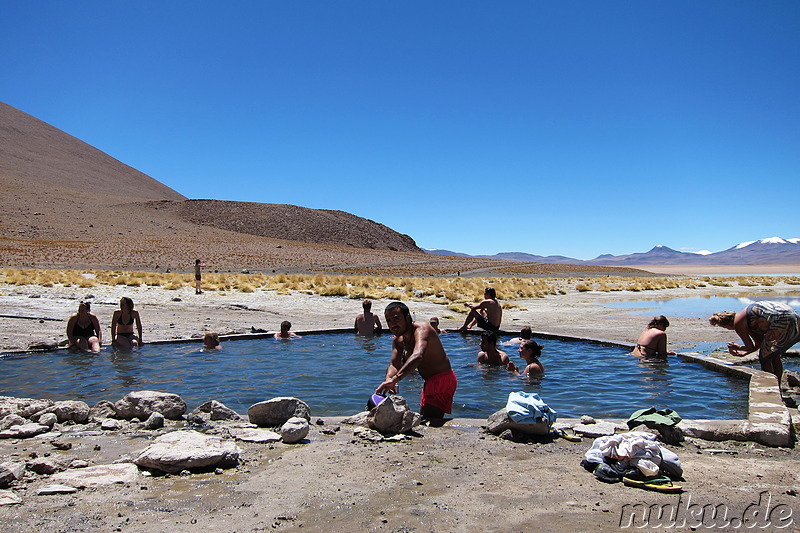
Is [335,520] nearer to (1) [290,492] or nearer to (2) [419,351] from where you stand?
(1) [290,492]

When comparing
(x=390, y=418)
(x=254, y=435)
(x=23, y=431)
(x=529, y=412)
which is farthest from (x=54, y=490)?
(x=529, y=412)

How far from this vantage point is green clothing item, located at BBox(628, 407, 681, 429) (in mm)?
5328

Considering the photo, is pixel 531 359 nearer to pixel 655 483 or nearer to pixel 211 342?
pixel 655 483

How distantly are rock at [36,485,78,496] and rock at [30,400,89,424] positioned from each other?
2117 millimetres

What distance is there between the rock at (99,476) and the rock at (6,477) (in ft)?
0.82

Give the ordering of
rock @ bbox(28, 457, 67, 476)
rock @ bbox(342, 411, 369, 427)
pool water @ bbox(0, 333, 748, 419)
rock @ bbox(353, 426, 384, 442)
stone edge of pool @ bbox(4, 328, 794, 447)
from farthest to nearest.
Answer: pool water @ bbox(0, 333, 748, 419) → rock @ bbox(342, 411, 369, 427) → rock @ bbox(353, 426, 384, 442) → stone edge of pool @ bbox(4, 328, 794, 447) → rock @ bbox(28, 457, 67, 476)

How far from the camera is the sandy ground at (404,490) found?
3.53 metres

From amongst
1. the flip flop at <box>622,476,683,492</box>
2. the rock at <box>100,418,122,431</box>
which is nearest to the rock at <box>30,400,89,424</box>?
the rock at <box>100,418,122,431</box>

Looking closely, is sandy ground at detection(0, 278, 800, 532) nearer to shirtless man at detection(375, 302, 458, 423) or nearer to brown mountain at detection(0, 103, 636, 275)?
shirtless man at detection(375, 302, 458, 423)

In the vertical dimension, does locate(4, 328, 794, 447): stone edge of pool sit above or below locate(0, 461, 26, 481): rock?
below

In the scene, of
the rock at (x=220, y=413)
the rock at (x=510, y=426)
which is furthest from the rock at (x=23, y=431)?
the rock at (x=510, y=426)

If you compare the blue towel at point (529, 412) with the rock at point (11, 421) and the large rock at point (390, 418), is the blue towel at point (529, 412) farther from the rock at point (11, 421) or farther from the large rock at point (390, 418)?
the rock at point (11, 421)

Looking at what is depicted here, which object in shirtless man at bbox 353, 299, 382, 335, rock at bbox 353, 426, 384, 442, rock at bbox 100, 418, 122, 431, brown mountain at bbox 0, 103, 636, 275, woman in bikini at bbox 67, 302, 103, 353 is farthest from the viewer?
brown mountain at bbox 0, 103, 636, 275

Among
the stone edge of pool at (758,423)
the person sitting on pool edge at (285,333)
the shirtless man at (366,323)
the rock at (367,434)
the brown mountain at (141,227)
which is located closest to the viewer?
the stone edge of pool at (758,423)
